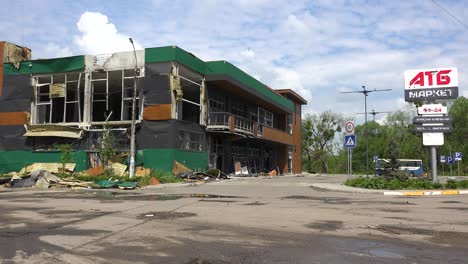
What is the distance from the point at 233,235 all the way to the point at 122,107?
92.7 ft

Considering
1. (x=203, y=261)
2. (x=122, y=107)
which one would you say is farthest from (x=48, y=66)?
(x=203, y=261)

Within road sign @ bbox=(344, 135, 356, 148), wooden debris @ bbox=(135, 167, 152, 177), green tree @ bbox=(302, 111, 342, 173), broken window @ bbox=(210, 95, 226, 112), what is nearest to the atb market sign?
road sign @ bbox=(344, 135, 356, 148)

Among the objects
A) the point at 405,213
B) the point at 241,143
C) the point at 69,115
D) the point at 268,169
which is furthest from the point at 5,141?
the point at 405,213

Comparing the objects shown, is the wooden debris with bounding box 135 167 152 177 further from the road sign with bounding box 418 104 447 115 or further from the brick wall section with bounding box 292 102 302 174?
the brick wall section with bounding box 292 102 302 174

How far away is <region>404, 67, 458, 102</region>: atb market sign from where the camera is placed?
1006 inches

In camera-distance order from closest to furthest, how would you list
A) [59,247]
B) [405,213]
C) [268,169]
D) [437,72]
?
[59,247]
[405,213]
[437,72]
[268,169]

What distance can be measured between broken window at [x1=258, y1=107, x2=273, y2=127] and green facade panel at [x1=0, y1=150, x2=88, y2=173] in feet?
78.4

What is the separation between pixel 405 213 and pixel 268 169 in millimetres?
45762

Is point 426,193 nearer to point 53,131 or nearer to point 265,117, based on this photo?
point 53,131

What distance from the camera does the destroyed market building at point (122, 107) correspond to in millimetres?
33781

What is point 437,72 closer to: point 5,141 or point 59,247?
point 59,247

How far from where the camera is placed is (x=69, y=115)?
128 feet

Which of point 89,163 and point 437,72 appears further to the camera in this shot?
point 89,163

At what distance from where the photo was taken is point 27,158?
122 feet
